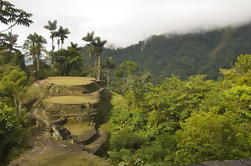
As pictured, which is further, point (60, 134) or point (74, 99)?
point (74, 99)

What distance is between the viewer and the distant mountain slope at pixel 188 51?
381 feet

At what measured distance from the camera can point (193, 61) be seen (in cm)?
12950

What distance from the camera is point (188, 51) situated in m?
142

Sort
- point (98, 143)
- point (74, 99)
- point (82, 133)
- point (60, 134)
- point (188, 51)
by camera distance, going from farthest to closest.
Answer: point (188, 51) < point (74, 99) < point (82, 133) < point (98, 143) < point (60, 134)

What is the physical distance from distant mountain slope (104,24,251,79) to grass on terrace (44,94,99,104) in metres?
90.2

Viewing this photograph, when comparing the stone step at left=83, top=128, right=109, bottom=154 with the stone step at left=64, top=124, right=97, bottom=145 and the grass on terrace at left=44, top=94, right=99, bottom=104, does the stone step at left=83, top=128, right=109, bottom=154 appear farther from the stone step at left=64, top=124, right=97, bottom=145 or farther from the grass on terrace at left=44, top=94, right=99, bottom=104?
the grass on terrace at left=44, top=94, right=99, bottom=104

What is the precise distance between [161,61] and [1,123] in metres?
134

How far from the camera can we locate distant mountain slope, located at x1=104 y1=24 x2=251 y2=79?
381ft

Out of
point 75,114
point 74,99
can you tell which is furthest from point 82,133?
point 74,99

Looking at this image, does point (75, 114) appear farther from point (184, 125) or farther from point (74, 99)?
point (184, 125)

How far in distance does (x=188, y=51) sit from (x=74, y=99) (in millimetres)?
132366

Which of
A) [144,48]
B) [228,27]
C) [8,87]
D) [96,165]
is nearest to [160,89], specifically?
Answer: [96,165]

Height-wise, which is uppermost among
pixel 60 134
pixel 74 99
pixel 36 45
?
pixel 36 45

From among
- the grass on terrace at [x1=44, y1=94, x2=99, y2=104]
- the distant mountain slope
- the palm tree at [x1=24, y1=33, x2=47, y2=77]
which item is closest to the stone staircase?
the grass on terrace at [x1=44, y1=94, x2=99, y2=104]
